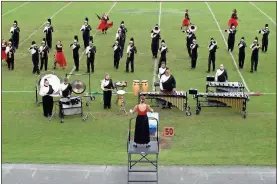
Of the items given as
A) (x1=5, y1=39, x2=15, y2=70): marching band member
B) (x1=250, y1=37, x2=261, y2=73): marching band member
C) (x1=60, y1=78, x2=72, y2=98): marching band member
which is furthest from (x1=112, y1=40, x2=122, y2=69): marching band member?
(x1=60, y1=78, x2=72, y2=98): marching band member

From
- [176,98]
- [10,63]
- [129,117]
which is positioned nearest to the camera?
[129,117]

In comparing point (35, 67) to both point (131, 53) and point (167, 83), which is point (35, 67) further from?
point (167, 83)

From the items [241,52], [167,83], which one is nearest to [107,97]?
[167,83]

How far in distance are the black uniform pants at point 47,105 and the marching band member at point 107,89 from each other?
1591 mm

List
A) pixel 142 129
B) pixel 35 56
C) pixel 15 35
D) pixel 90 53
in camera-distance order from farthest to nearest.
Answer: pixel 15 35
pixel 90 53
pixel 35 56
pixel 142 129

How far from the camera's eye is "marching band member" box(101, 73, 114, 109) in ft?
56.7

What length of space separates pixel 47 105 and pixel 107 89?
1.78 m

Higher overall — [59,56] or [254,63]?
[59,56]

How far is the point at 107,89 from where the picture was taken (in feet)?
56.7

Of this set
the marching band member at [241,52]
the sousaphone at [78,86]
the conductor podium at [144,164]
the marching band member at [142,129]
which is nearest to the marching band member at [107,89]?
the sousaphone at [78,86]

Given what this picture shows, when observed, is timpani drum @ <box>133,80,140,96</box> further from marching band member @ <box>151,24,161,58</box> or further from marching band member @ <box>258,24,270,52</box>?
marching band member @ <box>258,24,270,52</box>

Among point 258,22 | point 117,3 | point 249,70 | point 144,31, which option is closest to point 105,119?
point 249,70

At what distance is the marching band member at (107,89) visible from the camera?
17.3 metres

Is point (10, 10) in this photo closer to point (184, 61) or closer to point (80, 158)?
point (184, 61)
